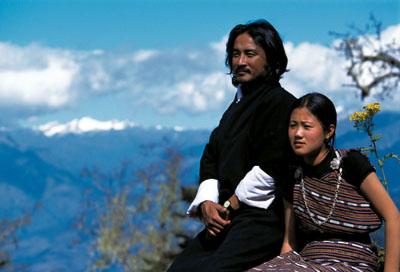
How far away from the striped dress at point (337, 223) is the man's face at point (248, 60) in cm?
70

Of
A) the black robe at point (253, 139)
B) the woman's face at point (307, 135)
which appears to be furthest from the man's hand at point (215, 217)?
the woman's face at point (307, 135)

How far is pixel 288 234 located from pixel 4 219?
14508mm

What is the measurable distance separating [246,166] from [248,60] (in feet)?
1.93

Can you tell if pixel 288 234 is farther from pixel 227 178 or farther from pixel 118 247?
pixel 118 247

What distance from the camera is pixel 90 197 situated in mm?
18312

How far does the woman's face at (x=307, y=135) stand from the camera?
8.27 ft

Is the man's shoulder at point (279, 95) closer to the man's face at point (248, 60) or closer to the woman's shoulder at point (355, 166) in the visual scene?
the man's face at point (248, 60)

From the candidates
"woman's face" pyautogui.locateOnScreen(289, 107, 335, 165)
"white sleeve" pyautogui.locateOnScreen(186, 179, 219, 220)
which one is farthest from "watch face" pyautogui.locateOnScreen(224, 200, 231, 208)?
"woman's face" pyautogui.locateOnScreen(289, 107, 335, 165)

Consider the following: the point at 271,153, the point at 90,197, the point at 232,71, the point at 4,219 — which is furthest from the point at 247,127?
the point at 90,197

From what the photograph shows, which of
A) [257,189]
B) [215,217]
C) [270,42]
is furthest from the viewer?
[270,42]

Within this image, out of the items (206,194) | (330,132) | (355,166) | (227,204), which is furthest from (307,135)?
(206,194)

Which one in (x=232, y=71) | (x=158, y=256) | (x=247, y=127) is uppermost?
(x=232, y=71)

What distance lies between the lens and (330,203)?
8.25ft

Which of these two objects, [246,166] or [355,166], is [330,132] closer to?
[355,166]
